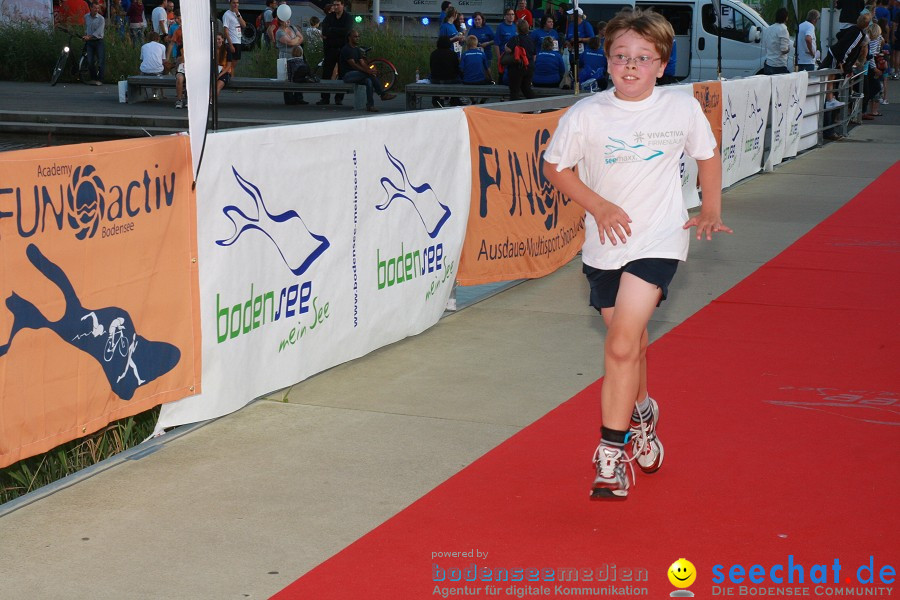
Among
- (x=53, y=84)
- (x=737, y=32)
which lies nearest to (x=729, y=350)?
(x=737, y=32)

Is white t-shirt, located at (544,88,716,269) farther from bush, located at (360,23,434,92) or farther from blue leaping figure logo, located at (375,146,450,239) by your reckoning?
bush, located at (360,23,434,92)

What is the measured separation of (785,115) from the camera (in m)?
17.8

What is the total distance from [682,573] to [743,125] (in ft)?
39.6

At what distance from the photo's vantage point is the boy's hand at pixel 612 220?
456 cm

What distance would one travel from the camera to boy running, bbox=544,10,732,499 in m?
4.68

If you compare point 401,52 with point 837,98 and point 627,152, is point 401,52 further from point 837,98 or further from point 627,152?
point 627,152

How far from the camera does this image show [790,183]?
1588 cm

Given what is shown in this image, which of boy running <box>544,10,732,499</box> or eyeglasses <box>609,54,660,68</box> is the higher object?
eyeglasses <box>609,54,660,68</box>

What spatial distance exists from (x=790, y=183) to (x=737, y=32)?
544 inches

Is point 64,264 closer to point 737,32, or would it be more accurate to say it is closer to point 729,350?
point 729,350

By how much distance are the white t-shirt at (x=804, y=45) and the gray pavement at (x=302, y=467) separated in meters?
15.9

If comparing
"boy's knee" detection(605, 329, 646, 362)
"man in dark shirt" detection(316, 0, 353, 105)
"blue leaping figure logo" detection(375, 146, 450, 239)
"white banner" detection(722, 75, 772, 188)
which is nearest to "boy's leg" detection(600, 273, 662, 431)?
"boy's knee" detection(605, 329, 646, 362)

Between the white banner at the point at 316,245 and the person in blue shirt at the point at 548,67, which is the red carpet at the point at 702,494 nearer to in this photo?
the white banner at the point at 316,245

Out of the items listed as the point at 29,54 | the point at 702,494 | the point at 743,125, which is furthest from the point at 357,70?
the point at 702,494
